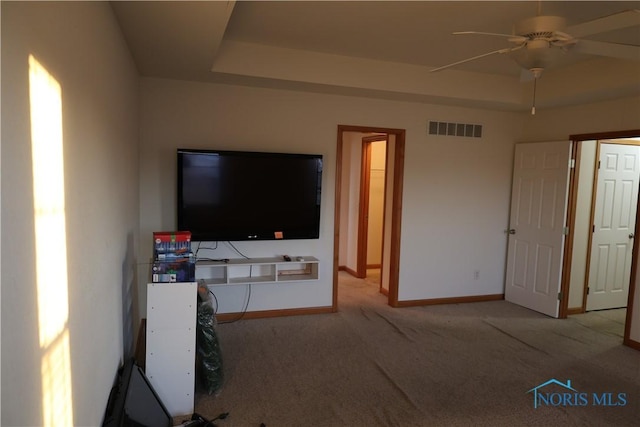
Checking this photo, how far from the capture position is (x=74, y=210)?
145 centimetres

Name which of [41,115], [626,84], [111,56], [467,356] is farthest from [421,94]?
[41,115]

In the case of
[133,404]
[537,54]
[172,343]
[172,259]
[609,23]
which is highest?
[609,23]

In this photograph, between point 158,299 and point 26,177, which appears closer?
point 26,177

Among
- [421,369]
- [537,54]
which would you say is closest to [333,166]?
[421,369]

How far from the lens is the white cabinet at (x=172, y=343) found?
247 cm

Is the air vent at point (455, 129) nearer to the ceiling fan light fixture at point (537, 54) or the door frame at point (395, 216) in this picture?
the door frame at point (395, 216)

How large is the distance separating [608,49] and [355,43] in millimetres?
1900

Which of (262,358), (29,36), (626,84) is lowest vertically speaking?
(262,358)

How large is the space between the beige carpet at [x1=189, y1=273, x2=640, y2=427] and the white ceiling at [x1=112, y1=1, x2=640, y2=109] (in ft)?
7.86

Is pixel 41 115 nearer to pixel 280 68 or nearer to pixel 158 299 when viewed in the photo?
pixel 158 299

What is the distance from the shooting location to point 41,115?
3.61 ft

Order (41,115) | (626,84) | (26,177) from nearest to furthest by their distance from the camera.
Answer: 1. (26,177)
2. (41,115)
3. (626,84)

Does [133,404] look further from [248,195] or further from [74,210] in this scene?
[248,195]

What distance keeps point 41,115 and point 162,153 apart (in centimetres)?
283
